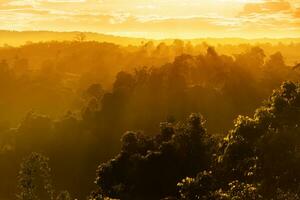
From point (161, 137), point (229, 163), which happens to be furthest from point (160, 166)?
point (229, 163)

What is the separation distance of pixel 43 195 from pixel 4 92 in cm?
7278

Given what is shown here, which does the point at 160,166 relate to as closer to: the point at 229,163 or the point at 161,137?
the point at 161,137

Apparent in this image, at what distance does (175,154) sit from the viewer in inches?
1220

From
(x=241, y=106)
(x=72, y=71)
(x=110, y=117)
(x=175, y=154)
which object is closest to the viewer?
(x=175, y=154)

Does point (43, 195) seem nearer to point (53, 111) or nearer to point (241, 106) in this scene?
point (241, 106)

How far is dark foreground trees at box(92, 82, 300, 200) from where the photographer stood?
1797 cm

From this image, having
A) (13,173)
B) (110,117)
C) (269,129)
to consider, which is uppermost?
(269,129)

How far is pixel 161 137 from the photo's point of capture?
113 feet

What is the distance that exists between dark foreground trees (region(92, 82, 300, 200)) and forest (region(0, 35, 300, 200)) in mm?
41

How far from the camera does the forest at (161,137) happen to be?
1927 centimetres

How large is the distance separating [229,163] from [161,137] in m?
14.0

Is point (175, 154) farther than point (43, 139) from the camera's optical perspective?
No

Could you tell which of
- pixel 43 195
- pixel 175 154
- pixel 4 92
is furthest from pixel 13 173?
pixel 4 92

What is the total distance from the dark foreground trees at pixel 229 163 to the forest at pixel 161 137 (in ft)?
0.13
